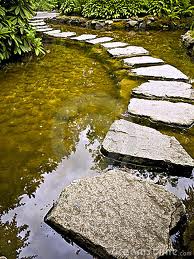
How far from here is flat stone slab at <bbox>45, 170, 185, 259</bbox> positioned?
1405mm

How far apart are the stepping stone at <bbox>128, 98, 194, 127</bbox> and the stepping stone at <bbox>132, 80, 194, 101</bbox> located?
6.0 inches

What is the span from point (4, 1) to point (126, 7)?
516 centimetres

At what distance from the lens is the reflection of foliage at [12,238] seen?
1.48 meters

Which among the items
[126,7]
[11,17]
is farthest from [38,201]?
[126,7]

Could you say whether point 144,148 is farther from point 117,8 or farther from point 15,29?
point 117,8

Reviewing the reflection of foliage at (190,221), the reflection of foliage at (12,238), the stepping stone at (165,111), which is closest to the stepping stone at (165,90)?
the stepping stone at (165,111)

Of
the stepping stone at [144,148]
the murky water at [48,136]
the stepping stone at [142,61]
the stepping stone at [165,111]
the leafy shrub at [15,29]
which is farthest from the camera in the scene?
the leafy shrub at [15,29]

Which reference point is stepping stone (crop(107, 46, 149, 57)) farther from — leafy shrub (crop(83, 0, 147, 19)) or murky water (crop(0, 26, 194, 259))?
leafy shrub (crop(83, 0, 147, 19))

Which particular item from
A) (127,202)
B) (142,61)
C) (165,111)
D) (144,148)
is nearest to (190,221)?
(127,202)

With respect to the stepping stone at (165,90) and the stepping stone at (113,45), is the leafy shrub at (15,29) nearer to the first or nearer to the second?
the stepping stone at (113,45)

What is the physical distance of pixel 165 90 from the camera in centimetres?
330

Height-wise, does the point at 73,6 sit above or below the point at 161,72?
above

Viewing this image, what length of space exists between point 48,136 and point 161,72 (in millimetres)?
2014

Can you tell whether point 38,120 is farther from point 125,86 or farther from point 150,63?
point 150,63
